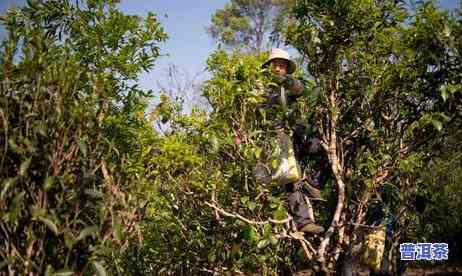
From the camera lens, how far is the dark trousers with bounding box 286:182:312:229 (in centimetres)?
335

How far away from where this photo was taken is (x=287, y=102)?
10.3 ft

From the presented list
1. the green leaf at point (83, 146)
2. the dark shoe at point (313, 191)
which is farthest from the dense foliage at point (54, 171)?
the dark shoe at point (313, 191)

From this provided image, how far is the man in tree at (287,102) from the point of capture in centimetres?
306

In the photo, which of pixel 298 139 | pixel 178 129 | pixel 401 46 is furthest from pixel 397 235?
pixel 178 129

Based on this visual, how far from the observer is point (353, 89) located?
3.52m

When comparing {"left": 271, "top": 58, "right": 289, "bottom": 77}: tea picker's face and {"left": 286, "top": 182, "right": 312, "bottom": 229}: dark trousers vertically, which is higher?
{"left": 271, "top": 58, "right": 289, "bottom": 77}: tea picker's face

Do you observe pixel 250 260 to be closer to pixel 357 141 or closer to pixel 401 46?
pixel 357 141

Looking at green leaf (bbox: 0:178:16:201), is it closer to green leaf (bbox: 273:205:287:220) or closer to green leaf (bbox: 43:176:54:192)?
green leaf (bbox: 43:176:54:192)

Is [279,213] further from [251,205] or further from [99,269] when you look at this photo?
[99,269]

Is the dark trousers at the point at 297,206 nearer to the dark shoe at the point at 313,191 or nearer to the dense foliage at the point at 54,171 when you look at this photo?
the dark shoe at the point at 313,191

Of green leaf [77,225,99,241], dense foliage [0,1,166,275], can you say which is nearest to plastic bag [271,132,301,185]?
dense foliage [0,1,166,275]

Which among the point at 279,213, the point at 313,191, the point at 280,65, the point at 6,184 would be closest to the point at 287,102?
the point at 280,65

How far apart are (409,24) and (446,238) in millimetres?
6514

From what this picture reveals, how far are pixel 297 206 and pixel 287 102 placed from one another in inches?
31.8
